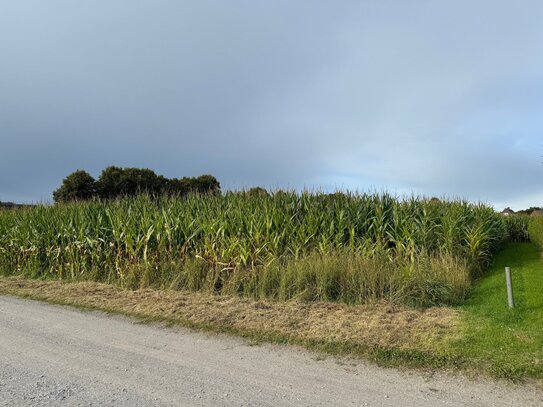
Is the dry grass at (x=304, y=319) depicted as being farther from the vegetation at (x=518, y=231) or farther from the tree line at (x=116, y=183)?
the tree line at (x=116, y=183)

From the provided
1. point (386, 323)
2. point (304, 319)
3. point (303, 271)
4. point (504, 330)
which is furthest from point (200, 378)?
point (303, 271)

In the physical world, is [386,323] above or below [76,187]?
below

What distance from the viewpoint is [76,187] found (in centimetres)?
4344

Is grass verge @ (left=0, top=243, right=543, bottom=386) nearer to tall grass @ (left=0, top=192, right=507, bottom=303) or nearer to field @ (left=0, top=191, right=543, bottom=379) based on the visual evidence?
field @ (left=0, top=191, right=543, bottom=379)

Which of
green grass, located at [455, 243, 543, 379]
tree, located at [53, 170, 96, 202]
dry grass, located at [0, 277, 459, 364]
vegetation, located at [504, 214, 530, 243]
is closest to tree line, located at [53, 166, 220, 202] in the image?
tree, located at [53, 170, 96, 202]

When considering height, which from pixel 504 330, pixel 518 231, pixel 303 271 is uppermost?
pixel 518 231

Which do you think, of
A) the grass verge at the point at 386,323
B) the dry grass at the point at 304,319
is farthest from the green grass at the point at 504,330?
the dry grass at the point at 304,319

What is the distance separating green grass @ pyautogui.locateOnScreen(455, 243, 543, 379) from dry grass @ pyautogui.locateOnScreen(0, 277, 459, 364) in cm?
35

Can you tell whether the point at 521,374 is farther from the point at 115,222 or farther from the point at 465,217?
the point at 115,222

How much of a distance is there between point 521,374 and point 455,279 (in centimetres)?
464

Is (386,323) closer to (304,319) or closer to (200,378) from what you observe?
(304,319)

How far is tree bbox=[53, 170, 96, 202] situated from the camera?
4312 cm

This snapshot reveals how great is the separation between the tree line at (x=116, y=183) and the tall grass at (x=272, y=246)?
25496 millimetres

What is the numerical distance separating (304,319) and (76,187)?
40812 millimetres
